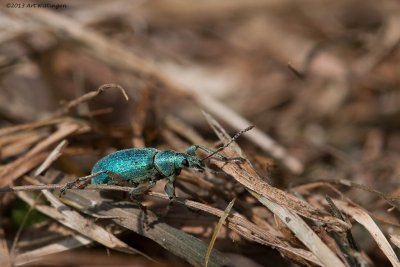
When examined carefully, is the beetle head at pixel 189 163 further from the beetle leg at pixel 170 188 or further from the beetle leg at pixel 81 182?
the beetle leg at pixel 81 182

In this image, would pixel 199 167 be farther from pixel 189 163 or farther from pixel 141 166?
pixel 141 166

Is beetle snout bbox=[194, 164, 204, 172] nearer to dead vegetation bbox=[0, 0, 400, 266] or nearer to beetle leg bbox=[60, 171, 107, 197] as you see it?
dead vegetation bbox=[0, 0, 400, 266]

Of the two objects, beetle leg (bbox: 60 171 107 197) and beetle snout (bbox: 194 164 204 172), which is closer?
beetle leg (bbox: 60 171 107 197)

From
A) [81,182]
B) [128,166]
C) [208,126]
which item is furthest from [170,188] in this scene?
[208,126]

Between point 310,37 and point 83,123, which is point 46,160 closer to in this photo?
point 83,123

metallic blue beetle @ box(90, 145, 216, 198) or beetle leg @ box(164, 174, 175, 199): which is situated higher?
metallic blue beetle @ box(90, 145, 216, 198)

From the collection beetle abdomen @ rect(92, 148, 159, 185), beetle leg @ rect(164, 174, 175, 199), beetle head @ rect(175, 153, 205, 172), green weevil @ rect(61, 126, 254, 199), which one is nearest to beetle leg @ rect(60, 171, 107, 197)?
green weevil @ rect(61, 126, 254, 199)

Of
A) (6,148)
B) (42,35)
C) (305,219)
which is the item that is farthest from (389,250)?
(42,35)
